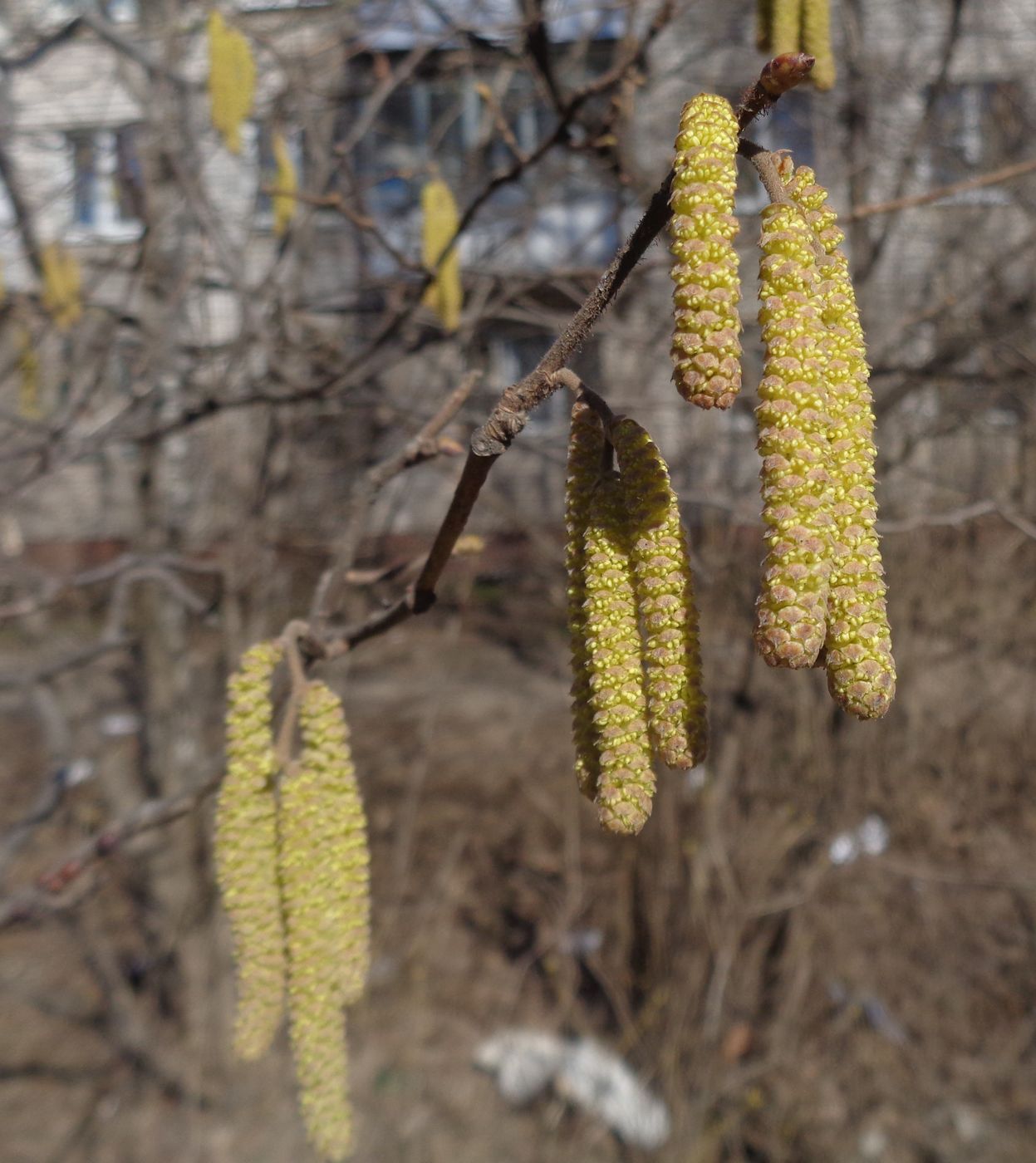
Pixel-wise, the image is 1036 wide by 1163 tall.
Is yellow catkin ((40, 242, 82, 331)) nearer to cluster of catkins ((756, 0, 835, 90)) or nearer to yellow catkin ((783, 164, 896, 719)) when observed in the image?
cluster of catkins ((756, 0, 835, 90))

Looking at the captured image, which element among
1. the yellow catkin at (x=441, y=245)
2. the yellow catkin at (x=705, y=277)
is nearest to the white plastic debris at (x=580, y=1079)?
the yellow catkin at (x=441, y=245)

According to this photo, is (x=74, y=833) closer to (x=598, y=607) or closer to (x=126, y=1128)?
(x=126, y=1128)

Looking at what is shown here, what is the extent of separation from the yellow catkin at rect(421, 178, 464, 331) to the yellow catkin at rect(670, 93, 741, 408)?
1.65 metres

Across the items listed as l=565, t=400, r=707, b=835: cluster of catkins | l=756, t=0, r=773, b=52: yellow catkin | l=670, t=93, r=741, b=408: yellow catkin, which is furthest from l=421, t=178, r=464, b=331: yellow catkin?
l=670, t=93, r=741, b=408: yellow catkin

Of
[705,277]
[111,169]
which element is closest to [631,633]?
[705,277]

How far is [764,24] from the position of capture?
1.61 metres

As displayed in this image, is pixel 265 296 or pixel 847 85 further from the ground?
pixel 847 85

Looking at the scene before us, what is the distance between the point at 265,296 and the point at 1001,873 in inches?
161

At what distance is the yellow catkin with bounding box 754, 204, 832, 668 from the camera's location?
2.24 ft

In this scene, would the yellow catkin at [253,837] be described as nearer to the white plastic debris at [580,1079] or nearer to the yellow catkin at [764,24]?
the yellow catkin at [764,24]

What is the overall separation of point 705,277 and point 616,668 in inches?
14.3

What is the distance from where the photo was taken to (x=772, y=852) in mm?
3592

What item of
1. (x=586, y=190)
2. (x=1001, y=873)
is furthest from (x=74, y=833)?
(x=586, y=190)

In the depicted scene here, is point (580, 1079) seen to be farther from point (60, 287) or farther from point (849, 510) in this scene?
point (849, 510)
